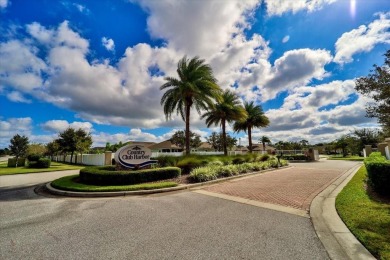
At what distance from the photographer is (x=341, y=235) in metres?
4.62

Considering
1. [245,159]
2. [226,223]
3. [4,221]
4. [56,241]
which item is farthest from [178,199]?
[245,159]

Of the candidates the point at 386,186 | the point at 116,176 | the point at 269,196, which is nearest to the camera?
the point at 386,186

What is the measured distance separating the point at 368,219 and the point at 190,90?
16.4 meters

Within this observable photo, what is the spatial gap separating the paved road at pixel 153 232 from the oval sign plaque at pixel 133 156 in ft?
17.1

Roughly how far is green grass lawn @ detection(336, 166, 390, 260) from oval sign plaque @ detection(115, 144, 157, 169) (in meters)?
10.1

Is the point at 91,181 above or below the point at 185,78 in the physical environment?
below

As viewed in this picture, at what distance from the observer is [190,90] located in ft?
65.6

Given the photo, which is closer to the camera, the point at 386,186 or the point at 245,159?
the point at 386,186

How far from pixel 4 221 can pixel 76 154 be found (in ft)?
121

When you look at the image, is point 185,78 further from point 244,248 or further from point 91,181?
point 244,248

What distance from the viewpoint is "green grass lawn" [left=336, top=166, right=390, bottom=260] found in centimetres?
401

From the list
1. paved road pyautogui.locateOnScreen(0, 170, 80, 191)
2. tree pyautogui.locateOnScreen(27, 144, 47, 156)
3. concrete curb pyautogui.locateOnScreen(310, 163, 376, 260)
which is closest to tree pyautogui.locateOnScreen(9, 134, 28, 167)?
tree pyautogui.locateOnScreen(27, 144, 47, 156)

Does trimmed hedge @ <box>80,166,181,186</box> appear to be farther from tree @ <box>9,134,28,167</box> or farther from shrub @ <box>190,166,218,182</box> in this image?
tree @ <box>9,134,28,167</box>

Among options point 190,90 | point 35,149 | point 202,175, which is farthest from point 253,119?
point 35,149
